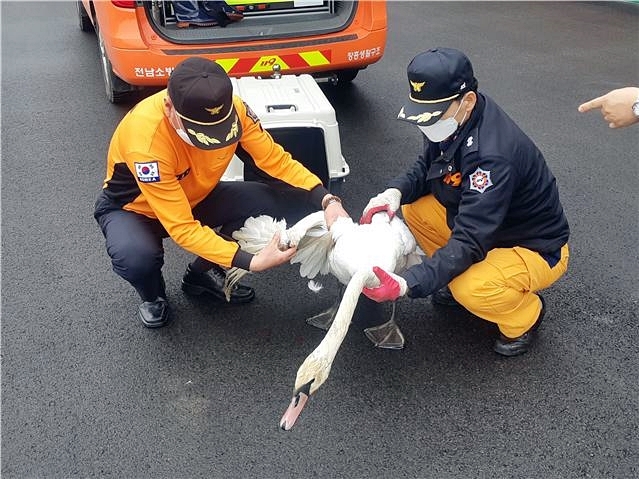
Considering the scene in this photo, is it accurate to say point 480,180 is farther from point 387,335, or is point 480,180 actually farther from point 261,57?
point 261,57

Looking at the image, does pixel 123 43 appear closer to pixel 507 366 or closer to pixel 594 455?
pixel 507 366

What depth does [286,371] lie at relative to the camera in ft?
8.68

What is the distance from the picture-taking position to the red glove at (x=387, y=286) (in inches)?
88.3

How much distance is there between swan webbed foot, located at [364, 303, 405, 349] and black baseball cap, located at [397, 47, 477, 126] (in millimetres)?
866

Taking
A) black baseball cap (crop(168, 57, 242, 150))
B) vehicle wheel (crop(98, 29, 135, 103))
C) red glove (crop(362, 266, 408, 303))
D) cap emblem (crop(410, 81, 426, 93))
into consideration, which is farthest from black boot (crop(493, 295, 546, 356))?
vehicle wheel (crop(98, 29, 135, 103))

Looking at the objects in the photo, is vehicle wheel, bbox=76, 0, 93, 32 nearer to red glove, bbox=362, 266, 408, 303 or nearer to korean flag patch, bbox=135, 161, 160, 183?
korean flag patch, bbox=135, 161, 160, 183

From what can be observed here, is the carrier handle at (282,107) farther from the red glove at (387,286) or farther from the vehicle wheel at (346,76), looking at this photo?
the vehicle wheel at (346,76)

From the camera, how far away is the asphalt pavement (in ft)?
7.52

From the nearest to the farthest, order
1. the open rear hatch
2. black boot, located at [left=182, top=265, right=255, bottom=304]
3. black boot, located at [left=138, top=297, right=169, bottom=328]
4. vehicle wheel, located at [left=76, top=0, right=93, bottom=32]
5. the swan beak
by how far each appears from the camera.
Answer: the swan beak, black boot, located at [left=138, top=297, right=169, bottom=328], black boot, located at [left=182, top=265, right=255, bottom=304], the open rear hatch, vehicle wheel, located at [left=76, top=0, right=93, bottom=32]

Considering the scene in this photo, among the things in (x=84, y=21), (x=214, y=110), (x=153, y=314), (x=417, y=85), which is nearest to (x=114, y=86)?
(x=84, y=21)

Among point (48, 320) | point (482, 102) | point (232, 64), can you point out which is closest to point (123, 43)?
point (232, 64)

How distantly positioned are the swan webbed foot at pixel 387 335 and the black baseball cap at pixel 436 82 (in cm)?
87

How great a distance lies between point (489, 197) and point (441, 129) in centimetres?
33

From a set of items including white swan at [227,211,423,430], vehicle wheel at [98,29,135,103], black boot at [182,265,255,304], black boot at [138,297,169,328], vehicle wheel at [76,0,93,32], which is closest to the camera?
white swan at [227,211,423,430]
